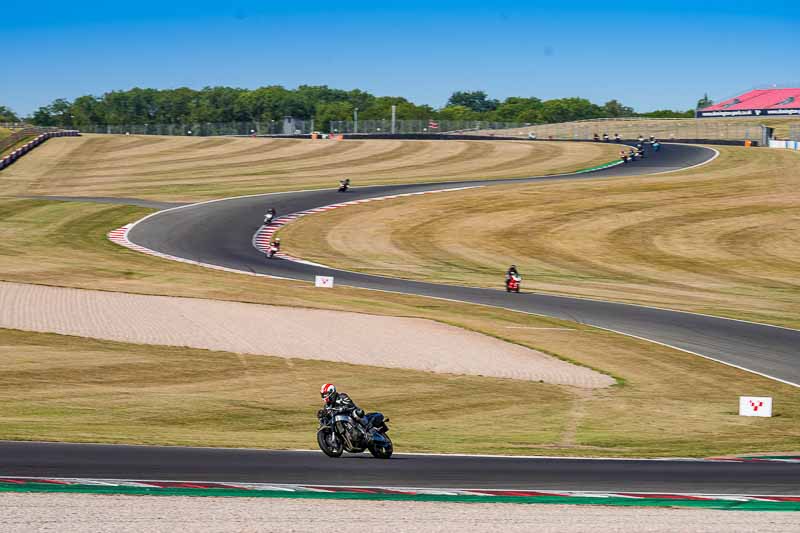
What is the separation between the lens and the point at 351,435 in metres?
16.4

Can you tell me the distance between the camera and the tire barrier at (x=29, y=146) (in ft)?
310

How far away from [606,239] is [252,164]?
48.9 metres

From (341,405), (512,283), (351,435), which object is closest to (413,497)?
(351,435)

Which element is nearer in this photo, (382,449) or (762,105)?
(382,449)

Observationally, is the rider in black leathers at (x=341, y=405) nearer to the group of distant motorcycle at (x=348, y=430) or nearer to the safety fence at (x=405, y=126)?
the group of distant motorcycle at (x=348, y=430)

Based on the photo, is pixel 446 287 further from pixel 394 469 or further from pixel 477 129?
pixel 477 129

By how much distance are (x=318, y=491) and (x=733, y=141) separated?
110 metres

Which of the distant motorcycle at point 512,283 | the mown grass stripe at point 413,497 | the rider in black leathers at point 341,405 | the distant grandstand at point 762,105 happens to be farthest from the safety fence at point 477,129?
the mown grass stripe at point 413,497

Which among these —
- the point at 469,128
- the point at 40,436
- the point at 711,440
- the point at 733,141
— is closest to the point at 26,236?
the point at 40,436

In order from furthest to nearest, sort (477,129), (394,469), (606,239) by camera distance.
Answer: (477,129), (606,239), (394,469)

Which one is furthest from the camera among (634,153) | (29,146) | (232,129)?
(232,129)

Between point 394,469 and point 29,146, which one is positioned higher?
point 29,146

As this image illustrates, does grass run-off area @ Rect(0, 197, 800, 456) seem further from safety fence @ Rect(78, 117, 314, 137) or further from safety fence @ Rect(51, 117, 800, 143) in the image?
safety fence @ Rect(78, 117, 314, 137)

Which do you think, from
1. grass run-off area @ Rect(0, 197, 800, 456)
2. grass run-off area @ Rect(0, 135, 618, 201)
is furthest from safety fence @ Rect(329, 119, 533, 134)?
grass run-off area @ Rect(0, 197, 800, 456)
